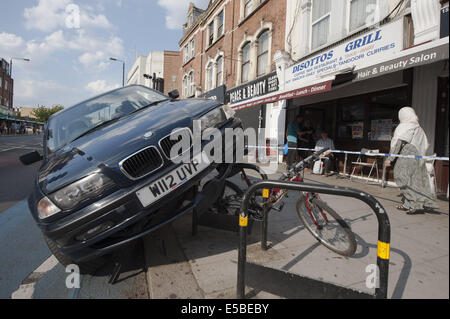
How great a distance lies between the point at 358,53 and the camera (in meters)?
6.88

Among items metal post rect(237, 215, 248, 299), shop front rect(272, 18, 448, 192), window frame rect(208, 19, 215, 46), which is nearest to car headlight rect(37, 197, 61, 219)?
metal post rect(237, 215, 248, 299)

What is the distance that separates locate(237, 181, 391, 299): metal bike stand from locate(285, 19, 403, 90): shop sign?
5.00 meters

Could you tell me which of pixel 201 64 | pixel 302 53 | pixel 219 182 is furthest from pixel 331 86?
pixel 201 64

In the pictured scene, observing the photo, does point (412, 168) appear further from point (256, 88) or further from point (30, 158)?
point (256, 88)

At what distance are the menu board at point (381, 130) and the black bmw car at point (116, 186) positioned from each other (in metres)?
5.46

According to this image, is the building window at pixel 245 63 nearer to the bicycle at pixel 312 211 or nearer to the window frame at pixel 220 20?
the window frame at pixel 220 20

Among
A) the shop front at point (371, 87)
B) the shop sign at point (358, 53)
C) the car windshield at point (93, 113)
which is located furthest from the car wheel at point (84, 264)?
the shop sign at point (358, 53)

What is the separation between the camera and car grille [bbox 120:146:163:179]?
2.10 meters

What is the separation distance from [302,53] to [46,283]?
9.95 metres

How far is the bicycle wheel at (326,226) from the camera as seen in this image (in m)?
2.64

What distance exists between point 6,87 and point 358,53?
62674mm
